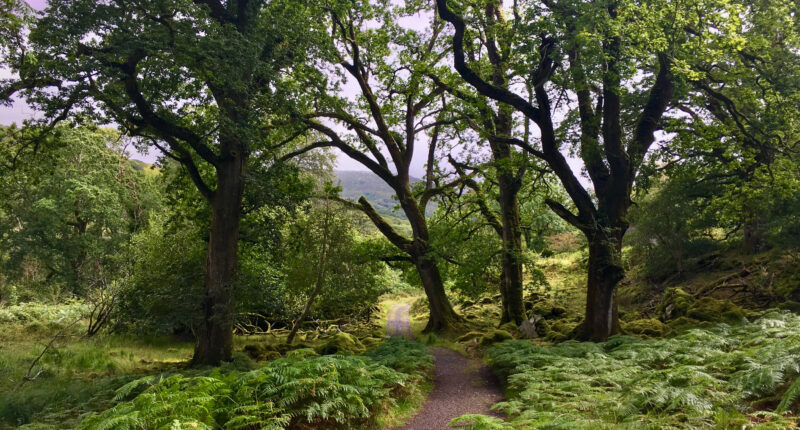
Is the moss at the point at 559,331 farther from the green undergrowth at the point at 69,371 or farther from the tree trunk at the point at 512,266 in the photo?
the green undergrowth at the point at 69,371

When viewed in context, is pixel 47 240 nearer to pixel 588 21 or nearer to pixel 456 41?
pixel 456 41

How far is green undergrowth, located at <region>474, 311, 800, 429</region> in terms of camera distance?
427cm

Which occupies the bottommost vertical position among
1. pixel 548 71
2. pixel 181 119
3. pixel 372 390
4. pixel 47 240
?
pixel 372 390

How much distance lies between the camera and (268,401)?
5.77 meters

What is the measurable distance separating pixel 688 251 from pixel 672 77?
1332 cm

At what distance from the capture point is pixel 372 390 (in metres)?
6.84

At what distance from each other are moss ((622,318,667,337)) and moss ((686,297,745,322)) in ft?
4.12

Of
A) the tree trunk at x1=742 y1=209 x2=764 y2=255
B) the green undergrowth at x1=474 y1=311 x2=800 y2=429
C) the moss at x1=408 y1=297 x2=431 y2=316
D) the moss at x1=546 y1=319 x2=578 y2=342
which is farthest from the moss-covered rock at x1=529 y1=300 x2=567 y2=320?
the green undergrowth at x1=474 y1=311 x2=800 y2=429

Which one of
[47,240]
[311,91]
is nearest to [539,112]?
[311,91]

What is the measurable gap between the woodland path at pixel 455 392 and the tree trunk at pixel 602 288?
361cm

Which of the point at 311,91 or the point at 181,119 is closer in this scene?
the point at 181,119

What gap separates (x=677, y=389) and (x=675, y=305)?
1256 cm

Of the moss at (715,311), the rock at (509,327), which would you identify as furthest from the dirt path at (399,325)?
the moss at (715,311)

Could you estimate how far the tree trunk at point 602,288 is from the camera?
12000 mm
